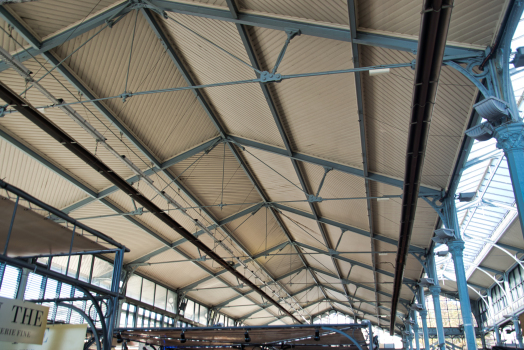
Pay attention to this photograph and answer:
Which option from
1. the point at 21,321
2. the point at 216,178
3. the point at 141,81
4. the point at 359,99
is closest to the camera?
the point at 21,321

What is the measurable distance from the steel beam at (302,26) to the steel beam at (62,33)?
1.19 meters

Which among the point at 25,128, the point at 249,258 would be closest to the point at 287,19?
the point at 25,128

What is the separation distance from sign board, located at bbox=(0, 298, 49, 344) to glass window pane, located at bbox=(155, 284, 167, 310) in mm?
27436

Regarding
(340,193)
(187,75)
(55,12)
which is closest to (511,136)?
(187,75)

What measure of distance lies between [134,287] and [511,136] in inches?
1066

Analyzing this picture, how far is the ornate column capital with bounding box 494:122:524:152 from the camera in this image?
26.5ft

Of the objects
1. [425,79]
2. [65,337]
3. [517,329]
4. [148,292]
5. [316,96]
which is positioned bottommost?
[65,337]

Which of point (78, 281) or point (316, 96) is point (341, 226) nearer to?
point (316, 96)

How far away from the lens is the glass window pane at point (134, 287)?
28.7 m

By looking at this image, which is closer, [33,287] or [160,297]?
[33,287]

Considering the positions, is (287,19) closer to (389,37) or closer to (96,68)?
(389,37)

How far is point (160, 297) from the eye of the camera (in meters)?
32.2

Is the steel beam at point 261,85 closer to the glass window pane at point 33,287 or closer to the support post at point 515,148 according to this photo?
the support post at point 515,148

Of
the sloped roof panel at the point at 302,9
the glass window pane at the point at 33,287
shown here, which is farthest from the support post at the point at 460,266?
the glass window pane at the point at 33,287
